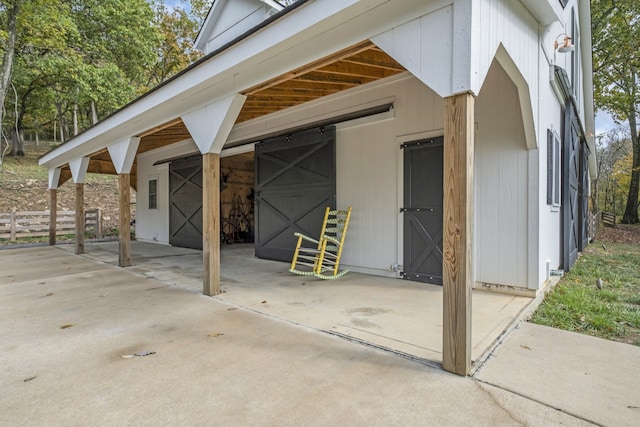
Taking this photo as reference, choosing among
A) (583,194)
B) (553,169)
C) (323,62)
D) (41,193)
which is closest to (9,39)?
(41,193)

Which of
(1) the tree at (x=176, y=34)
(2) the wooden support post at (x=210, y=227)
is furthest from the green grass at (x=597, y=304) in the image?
(1) the tree at (x=176, y=34)

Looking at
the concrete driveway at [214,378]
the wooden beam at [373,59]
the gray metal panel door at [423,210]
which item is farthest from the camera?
the gray metal panel door at [423,210]

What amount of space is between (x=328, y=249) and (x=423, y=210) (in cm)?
158

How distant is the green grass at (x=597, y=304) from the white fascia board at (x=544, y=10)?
2.84 metres

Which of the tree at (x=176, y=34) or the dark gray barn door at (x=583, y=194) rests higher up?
the tree at (x=176, y=34)

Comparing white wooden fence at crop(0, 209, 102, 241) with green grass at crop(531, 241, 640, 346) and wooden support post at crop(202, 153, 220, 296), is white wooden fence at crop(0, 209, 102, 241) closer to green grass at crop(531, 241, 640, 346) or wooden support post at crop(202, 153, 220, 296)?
wooden support post at crop(202, 153, 220, 296)

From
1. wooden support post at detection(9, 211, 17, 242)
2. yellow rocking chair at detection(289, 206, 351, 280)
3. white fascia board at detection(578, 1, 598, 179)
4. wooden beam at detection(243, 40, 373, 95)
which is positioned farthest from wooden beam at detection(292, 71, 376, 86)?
wooden support post at detection(9, 211, 17, 242)

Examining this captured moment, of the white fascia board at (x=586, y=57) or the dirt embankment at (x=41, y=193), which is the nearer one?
A: the white fascia board at (x=586, y=57)

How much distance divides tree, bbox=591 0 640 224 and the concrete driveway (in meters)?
15.2

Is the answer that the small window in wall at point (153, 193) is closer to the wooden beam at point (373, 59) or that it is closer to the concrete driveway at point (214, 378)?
the concrete driveway at point (214, 378)

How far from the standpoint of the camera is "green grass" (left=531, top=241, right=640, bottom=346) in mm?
2708

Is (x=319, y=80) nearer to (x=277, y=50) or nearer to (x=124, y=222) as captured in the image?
(x=277, y=50)

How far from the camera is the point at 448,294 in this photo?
1.96 metres

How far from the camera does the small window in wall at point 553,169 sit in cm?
379
